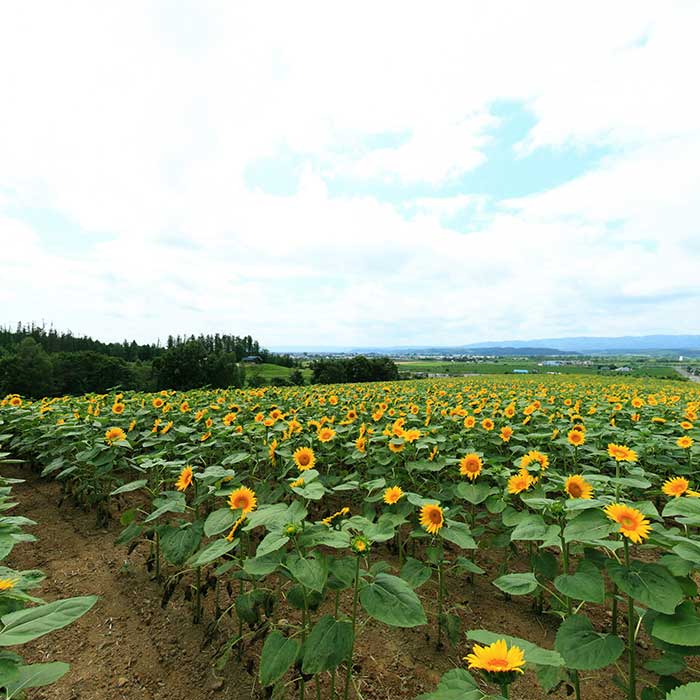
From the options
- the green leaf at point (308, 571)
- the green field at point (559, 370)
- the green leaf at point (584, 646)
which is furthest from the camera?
the green field at point (559, 370)

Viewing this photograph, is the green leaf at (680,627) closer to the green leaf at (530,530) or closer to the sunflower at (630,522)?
the sunflower at (630,522)

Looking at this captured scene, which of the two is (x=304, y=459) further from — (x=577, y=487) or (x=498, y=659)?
(x=498, y=659)

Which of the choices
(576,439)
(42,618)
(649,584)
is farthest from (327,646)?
(576,439)

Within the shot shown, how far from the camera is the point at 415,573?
2170 millimetres

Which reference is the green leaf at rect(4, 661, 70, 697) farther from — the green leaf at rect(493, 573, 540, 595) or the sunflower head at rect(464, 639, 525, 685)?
the green leaf at rect(493, 573, 540, 595)

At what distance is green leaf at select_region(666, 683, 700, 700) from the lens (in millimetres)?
905

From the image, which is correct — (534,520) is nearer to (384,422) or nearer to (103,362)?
(384,422)

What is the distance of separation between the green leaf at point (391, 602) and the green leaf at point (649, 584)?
0.78m

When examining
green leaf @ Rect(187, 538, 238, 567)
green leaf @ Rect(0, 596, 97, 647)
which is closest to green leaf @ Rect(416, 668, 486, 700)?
green leaf @ Rect(187, 538, 238, 567)

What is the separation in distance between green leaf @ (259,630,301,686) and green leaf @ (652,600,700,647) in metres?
1.38

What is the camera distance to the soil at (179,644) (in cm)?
221

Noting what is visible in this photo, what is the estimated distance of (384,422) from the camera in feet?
17.0

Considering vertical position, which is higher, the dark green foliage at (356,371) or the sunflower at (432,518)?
the sunflower at (432,518)

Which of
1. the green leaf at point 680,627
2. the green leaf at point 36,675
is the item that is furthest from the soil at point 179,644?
the green leaf at point 36,675
